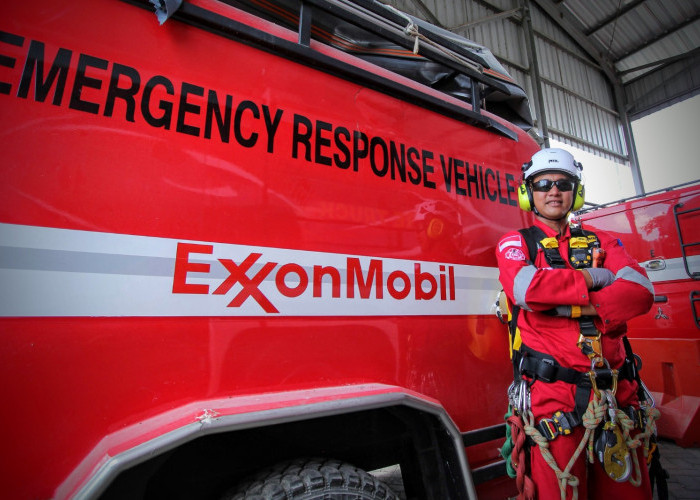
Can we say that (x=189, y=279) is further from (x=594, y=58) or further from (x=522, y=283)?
(x=594, y=58)

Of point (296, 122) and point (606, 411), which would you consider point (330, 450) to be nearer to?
point (606, 411)

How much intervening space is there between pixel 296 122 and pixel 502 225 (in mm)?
1313

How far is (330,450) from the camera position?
142 centimetres

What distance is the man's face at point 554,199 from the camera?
1.91 metres

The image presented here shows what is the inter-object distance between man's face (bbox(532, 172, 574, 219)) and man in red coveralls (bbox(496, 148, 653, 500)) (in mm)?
210

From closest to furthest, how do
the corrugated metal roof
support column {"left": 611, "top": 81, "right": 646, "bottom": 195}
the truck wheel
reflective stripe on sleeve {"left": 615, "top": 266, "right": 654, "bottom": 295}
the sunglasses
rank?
the truck wheel < reflective stripe on sleeve {"left": 615, "top": 266, "right": 654, "bottom": 295} < the sunglasses < the corrugated metal roof < support column {"left": 611, "top": 81, "right": 646, "bottom": 195}

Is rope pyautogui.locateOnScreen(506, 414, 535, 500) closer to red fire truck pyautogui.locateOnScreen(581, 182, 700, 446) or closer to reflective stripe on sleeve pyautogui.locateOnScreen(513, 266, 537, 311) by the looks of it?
reflective stripe on sleeve pyautogui.locateOnScreen(513, 266, 537, 311)

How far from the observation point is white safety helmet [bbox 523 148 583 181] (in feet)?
6.23

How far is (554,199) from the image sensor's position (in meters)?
1.91

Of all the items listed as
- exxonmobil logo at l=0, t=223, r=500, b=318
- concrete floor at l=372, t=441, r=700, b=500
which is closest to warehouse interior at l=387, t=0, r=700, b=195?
concrete floor at l=372, t=441, r=700, b=500

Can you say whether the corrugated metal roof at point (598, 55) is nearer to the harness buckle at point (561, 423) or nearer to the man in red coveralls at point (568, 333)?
the man in red coveralls at point (568, 333)

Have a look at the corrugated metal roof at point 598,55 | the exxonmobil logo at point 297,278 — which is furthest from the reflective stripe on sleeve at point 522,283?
the corrugated metal roof at point 598,55

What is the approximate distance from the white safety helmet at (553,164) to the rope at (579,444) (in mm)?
1113

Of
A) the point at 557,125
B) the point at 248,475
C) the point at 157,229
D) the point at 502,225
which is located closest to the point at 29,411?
the point at 157,229
